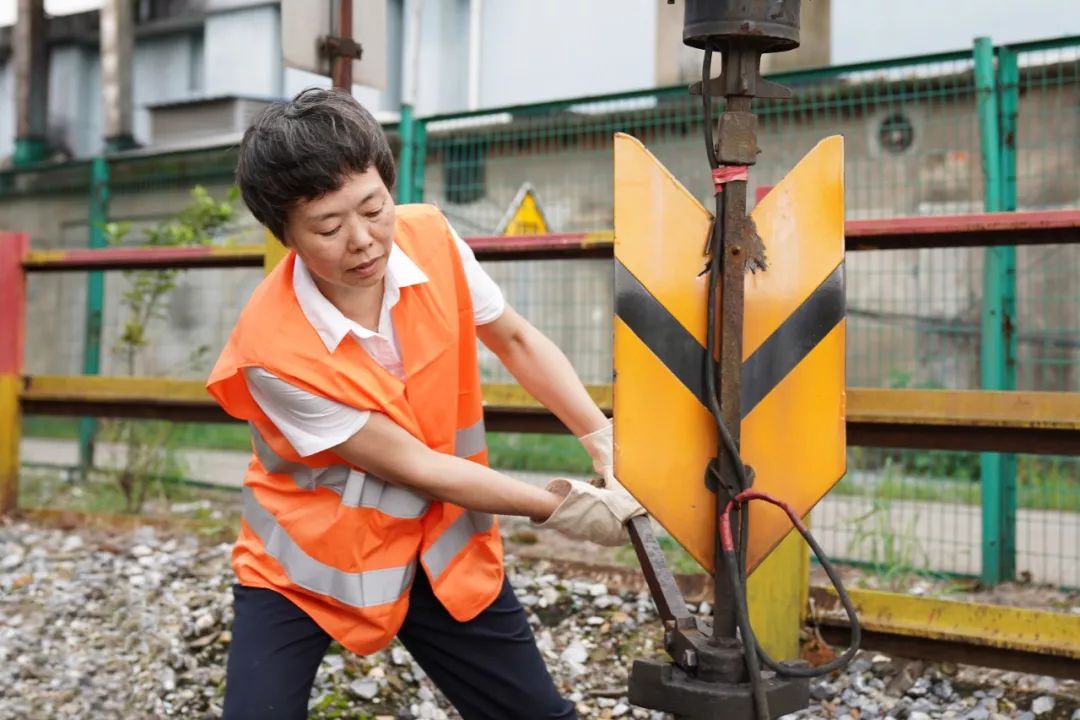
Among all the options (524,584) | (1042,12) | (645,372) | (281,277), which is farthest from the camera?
(1042,12)

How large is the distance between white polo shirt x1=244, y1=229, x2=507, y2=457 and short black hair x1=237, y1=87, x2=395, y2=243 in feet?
0.51

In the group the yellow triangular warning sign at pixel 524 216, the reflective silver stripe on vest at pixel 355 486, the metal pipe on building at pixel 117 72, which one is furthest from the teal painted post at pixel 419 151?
the metal pipe on building at pixel 117 72

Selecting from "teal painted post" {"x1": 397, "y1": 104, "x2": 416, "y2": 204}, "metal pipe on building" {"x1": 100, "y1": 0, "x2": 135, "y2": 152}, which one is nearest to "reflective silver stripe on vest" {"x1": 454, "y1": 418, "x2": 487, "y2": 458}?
"teal painted post" {"x1": 397, "y1": 104, "x2": 416, "y2": 204}

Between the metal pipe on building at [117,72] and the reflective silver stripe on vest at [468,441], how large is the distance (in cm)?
1339

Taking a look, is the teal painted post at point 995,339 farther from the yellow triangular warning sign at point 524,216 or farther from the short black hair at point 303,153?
the short black hair at point 303,153

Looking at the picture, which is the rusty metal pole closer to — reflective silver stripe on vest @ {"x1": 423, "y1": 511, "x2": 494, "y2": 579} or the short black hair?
the short black hair

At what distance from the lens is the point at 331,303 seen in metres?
2.52

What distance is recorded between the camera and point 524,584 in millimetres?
4086

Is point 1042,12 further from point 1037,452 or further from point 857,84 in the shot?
point 1037,452

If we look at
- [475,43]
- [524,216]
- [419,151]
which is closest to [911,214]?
[524,216]

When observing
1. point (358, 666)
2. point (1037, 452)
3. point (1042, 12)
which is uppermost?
point (1042, 12)

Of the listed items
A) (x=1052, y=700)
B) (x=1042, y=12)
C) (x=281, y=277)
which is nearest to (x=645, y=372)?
(x=281, y=277)

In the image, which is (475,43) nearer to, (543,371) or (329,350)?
(543,371)

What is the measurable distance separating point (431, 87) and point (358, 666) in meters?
9.73
